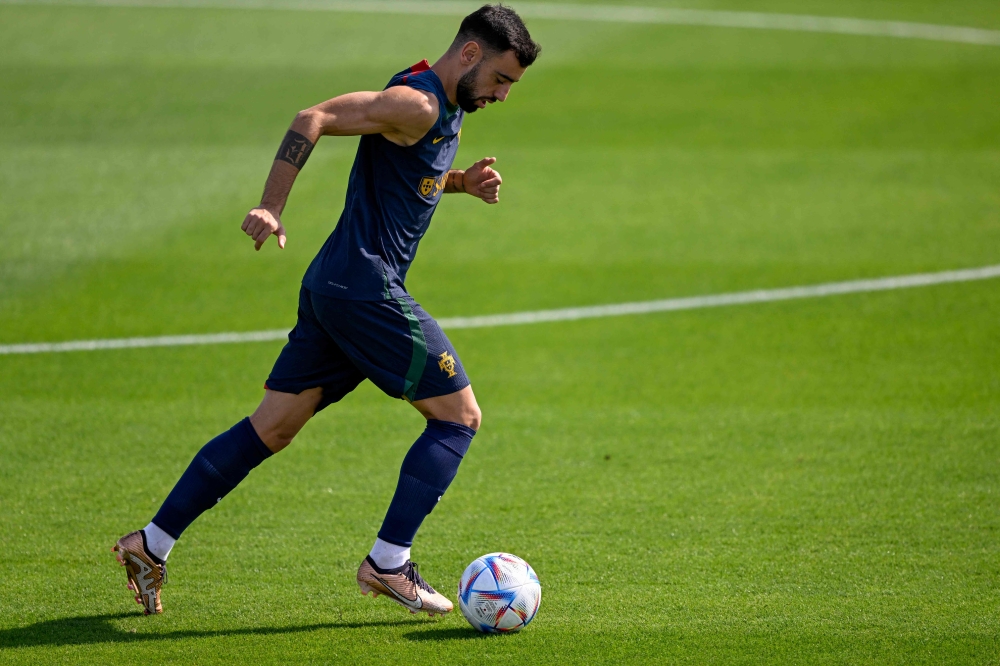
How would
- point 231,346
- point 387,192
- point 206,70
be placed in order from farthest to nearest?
point 206,70, point 231,346, point 387,192

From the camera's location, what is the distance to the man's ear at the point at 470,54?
397cm

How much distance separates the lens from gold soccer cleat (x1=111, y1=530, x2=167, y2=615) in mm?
4004

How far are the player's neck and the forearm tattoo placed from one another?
1.98ft

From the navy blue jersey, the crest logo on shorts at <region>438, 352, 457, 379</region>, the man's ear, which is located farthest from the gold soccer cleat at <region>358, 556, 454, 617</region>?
the man's ear

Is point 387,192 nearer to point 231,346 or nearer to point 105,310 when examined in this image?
point 231,346

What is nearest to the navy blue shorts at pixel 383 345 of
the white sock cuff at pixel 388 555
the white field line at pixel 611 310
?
the white sock cuff at pixel 388 555

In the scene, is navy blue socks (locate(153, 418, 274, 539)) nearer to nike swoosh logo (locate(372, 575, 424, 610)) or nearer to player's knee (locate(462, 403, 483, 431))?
nike swoosh logo (locate(372, 575, 424, 610))

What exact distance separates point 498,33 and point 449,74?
234mm

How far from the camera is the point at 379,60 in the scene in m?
14.1

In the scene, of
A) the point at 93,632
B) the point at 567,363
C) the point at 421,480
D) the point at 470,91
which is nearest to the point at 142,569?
the point at 93,632

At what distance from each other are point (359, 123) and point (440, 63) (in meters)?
0.50

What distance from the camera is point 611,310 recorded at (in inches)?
315

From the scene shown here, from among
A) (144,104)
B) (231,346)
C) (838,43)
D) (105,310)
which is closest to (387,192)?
(231,346)

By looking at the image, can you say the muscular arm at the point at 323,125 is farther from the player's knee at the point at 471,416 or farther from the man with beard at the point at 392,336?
the player's knee at the point at 471,416
